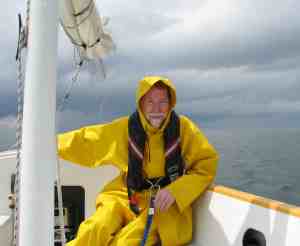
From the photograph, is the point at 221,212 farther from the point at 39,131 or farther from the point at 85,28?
the point at 85,28

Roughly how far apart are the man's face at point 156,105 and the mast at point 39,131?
3.81ft

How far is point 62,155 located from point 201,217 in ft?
3.21

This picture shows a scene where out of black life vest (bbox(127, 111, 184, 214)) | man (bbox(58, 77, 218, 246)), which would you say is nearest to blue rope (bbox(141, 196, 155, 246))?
man (bbox(58, 77, 218, 246))

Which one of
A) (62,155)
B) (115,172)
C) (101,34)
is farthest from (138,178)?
(101,34)

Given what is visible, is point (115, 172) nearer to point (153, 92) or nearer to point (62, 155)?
point (62, 155)

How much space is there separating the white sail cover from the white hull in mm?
1039

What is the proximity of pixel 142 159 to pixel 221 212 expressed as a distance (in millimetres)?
570

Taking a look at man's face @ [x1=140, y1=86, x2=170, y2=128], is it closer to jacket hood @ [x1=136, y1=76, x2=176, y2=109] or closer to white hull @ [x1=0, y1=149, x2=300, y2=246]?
jacket hood @ [x1=136, y1=76, x2=176, y2=109]

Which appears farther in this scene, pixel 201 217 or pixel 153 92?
pixel 201 217

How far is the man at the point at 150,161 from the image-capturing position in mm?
2285

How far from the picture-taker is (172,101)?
2.48m

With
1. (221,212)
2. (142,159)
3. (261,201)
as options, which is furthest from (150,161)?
(261,201)

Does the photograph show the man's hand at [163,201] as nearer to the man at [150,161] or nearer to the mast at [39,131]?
the man at [150,161]

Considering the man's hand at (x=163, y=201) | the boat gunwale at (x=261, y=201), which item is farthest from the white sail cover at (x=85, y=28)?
the boat gunwale at (x=261, y=201)
